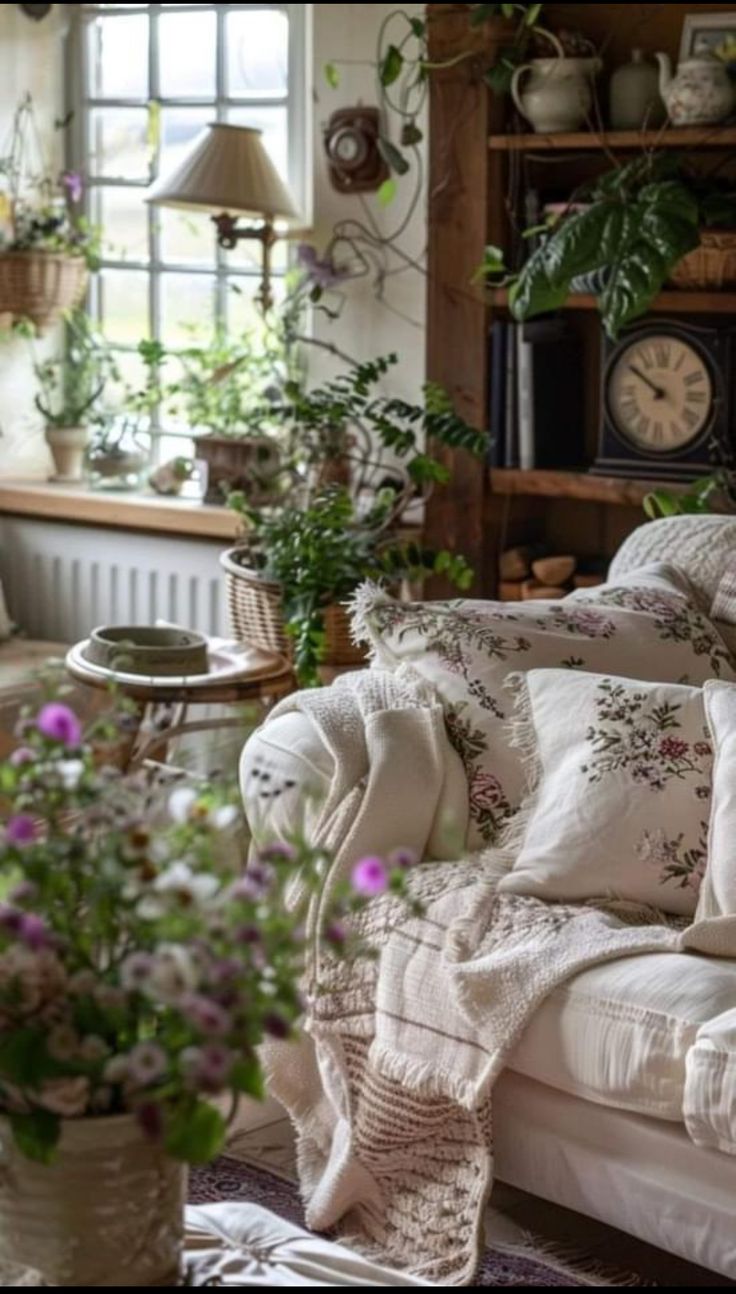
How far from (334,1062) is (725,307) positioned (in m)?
1.84

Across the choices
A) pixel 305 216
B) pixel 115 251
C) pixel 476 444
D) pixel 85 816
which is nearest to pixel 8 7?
pixel 115 251

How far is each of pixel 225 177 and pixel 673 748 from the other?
82.3 inches

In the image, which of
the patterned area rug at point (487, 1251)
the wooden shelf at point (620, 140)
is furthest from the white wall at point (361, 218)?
the patterned area rug at point (487, 1251)

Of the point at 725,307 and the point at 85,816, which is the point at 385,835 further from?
the point at 725,307

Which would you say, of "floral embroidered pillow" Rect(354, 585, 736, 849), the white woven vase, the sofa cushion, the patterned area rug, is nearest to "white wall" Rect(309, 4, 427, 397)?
"floral embroidered pillow" Rect(354, 585, 736, 849)

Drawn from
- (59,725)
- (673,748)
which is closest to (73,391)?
(673,748)

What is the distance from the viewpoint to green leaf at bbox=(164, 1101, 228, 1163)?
144 centimetres

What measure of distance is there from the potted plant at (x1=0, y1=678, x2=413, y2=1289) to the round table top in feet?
5.56

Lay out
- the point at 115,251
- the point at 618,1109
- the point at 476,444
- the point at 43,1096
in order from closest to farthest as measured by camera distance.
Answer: the point at 43,1096 → the point at 618,1109 → the point at 476,444 → the point at 115,251

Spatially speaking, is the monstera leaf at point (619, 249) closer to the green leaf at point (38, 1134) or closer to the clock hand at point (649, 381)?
the clock hand at point (649, 381)

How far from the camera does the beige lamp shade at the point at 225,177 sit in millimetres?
4258

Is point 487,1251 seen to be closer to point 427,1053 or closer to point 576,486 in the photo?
point 427,1053

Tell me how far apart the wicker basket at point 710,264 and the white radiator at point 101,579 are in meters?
1.33

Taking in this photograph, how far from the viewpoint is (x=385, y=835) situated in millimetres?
2691
